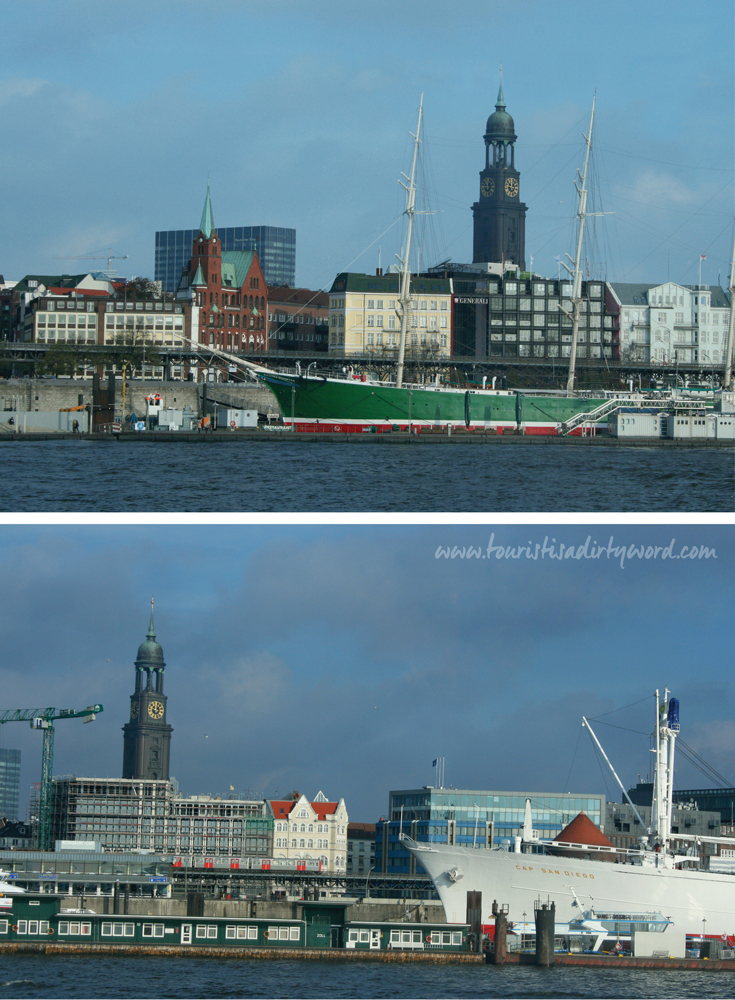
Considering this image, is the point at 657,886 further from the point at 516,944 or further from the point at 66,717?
the point at 66,717

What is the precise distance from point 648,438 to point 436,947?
141ft

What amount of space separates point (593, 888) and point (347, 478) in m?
17.0

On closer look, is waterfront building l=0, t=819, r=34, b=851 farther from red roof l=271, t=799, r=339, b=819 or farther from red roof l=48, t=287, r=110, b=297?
red roof l=48, t=287, r=110, b=297

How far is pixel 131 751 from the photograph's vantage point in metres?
113

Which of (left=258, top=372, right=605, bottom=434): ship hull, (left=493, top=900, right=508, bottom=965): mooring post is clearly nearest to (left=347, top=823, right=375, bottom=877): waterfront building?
(left=258, top=372, right=605, bottom=434): ship hull

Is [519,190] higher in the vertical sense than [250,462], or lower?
higher

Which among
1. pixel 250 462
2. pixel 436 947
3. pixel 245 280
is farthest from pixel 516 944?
pixel 245 280

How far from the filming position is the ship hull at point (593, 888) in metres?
42.8

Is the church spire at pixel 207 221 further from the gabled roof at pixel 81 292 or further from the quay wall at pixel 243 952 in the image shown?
the quay wall at pixel 243 952

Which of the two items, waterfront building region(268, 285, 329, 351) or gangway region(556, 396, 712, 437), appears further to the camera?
waterfront building region(268, 285, 329, 351)

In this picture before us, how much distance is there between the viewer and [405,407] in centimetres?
7488

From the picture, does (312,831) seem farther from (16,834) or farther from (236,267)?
(236,267)

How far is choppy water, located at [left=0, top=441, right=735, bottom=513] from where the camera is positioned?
4622cm

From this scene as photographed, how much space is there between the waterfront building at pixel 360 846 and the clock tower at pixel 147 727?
916 inches
